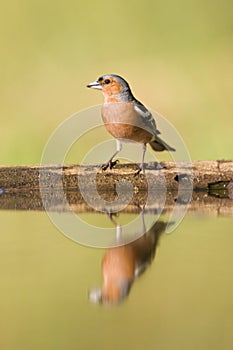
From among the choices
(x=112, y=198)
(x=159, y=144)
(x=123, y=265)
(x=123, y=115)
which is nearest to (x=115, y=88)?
(x=123, y=115)

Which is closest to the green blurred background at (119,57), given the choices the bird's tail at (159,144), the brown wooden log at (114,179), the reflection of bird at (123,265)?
the bird's tail at (159,144)

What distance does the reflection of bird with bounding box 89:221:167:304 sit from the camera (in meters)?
1.61

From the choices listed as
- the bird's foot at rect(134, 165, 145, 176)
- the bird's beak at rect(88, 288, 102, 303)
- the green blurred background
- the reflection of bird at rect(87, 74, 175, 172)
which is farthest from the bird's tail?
the bird's beak at rect(88, 288, 102, 303)

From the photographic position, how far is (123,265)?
187cm

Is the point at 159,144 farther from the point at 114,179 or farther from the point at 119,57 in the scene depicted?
the point at 119,57

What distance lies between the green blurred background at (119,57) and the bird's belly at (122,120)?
4.61 feet

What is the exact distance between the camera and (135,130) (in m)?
3.34

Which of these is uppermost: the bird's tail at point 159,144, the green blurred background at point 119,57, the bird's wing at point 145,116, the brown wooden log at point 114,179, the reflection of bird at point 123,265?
the green blurred background at point 119,57

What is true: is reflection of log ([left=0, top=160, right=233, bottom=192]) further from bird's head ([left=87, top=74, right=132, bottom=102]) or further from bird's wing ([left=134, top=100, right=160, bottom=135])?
bird's head ([left=87, top=74, right=132, bottom=102])

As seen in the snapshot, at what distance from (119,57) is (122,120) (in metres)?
1.78

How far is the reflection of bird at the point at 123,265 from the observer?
63.3 inches

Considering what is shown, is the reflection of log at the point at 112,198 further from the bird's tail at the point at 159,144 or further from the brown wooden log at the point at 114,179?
A: the bird's tail at the point at 159,144

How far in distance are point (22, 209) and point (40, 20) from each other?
99.2 inches

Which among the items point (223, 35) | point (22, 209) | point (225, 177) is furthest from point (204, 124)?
point (22, 209)
